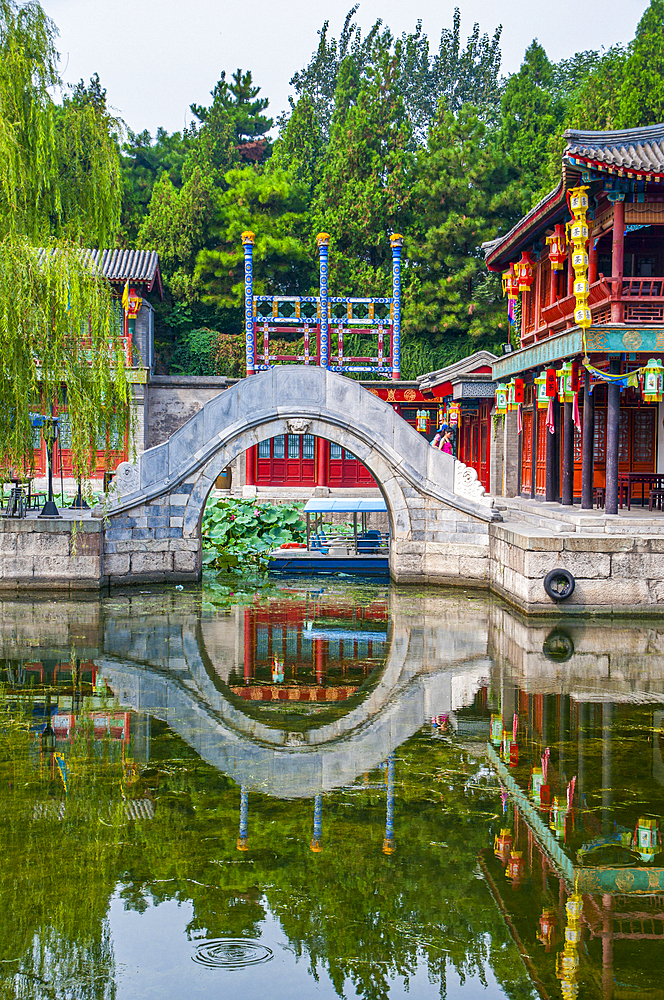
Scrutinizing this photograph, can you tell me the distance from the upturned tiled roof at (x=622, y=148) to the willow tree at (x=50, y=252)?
6245 mm

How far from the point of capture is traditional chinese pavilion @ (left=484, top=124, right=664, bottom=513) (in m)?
13.2

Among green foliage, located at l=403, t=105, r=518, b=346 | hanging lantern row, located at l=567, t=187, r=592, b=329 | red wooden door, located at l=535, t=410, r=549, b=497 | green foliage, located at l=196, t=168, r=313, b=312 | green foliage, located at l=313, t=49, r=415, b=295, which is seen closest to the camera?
hanging lantern row, located at l=567, t=187, r=592, b=329

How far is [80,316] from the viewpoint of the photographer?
12.0 metres

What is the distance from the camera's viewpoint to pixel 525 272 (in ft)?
65.7

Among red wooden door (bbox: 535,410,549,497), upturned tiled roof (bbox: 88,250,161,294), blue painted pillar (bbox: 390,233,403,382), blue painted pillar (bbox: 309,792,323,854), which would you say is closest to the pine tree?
blue painted pillar (bbox: 390,233,403,382)

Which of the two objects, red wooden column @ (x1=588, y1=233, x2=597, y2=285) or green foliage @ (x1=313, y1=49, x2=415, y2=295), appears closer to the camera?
red wooden column @ (x1=588, y1=233, x2=597, y2=285)

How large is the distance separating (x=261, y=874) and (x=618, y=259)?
10.8 m

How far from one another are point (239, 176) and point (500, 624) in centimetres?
2339

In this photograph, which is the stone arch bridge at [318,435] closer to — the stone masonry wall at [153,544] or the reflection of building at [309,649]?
the stone masonry wall at [153,544]

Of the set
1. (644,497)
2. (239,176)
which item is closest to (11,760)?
(644,497)

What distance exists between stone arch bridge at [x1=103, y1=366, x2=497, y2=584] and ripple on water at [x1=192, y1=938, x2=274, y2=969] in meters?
9.73

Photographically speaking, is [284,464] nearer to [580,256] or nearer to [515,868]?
[580,256]

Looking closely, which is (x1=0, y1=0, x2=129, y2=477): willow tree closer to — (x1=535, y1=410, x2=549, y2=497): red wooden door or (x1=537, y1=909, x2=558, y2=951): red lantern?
(x1=537, y1=909, x2=558, y2=951): red lantern

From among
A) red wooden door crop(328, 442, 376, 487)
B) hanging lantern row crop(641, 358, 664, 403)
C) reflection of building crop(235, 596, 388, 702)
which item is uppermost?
hanging lantern row crop(641, 358, 664, 403)
